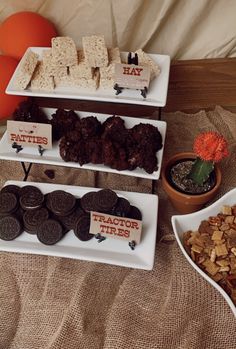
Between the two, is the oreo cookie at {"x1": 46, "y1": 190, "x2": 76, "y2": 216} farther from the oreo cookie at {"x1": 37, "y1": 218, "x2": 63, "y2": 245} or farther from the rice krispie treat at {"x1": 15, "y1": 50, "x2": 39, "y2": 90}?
the rice krispie treat at {"x1": 15, "y1": 50, "x2": 39, "y2": 90}

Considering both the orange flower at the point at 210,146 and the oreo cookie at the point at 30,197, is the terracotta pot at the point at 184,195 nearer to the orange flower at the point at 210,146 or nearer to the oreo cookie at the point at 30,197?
the orange flower at the point at 210,146

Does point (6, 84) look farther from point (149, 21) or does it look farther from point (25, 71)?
point (149, 21)

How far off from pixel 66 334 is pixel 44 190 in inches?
13.1

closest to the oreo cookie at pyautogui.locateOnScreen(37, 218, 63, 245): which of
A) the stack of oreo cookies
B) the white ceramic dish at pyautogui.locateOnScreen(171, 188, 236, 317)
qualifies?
the stack of oreo cookies

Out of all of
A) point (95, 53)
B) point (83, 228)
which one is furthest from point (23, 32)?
point (83, 228)

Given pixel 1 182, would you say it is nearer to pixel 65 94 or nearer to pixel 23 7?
pixel 65 94

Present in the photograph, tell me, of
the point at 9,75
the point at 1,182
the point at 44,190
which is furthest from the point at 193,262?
the point at 9,75

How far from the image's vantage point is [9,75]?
1.16 metres

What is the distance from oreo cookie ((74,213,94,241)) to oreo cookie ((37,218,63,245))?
4cm

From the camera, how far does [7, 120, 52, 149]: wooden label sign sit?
97 cm

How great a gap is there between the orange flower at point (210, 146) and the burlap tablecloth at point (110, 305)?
0.23 m

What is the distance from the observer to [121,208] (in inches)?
36.0

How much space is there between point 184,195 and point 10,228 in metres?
0.39

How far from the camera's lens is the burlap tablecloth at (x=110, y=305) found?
0.83 metres
